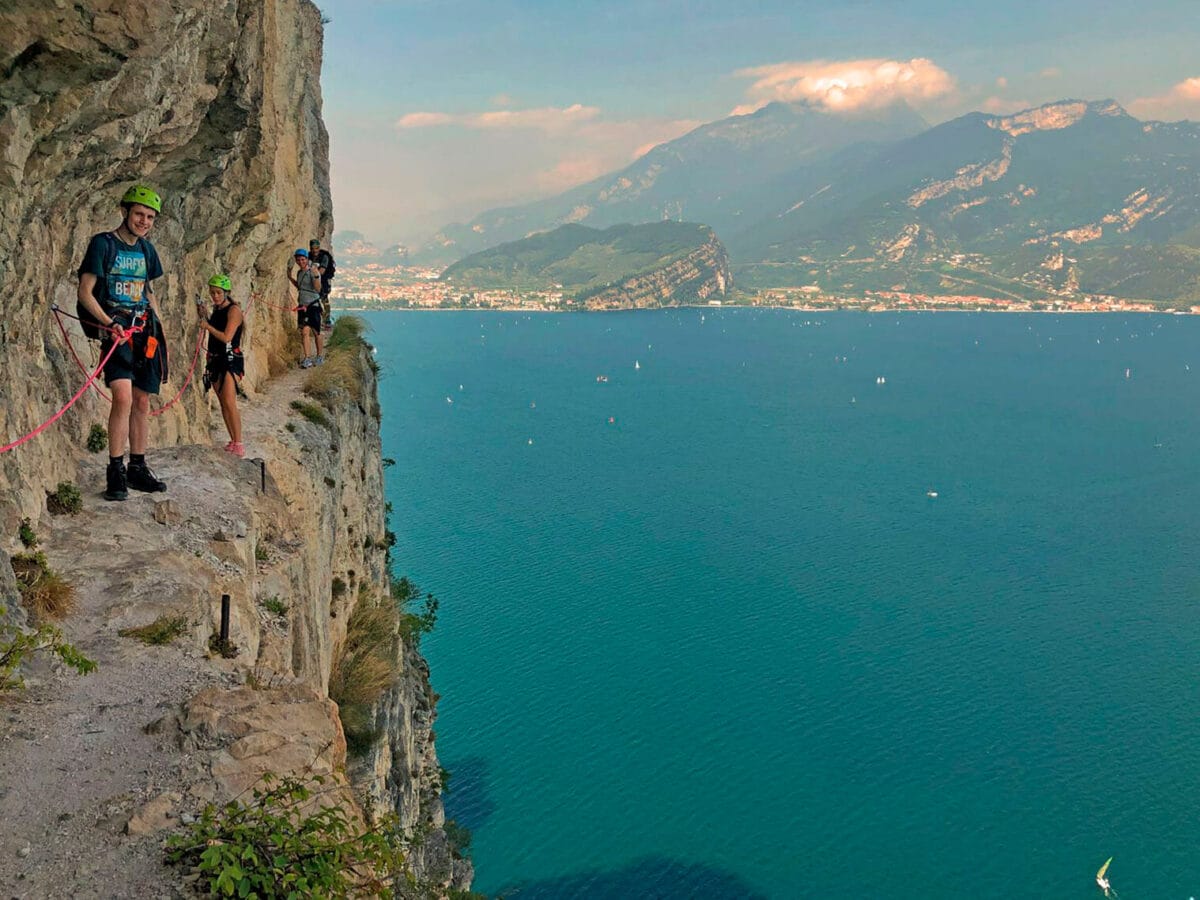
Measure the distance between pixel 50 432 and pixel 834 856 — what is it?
112 feet

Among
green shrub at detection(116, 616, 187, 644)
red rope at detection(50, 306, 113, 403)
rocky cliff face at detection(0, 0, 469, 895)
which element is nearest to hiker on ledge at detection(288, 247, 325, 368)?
rocky cliff face at detection(0, 0, 469, 895)

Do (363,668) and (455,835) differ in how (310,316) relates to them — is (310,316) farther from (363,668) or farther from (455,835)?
(455,835)

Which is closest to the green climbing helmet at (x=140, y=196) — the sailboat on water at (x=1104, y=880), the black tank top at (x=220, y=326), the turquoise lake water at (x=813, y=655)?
the black tank top at (x=220, y=326)

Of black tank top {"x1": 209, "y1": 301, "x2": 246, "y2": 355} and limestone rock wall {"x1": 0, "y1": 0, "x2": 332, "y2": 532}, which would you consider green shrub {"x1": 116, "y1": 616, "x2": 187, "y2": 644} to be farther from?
black tank top {"x1": 209, "y1": 301, "x2": 246, "y2": 355}

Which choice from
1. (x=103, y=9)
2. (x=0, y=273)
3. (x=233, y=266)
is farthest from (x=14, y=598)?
(x=233, y=266)

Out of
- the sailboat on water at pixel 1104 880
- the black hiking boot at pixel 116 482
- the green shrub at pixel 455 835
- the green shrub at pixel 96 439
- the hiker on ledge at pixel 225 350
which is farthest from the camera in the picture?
the sailboat on water at pixel 1104 880

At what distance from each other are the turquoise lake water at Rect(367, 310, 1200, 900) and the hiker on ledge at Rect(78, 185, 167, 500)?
2914 centimetres

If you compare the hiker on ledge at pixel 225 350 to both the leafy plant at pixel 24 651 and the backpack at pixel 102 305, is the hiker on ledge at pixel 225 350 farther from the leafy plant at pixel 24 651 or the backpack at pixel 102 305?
the leafy plant at pixel 24 651

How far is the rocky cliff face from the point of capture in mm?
5793

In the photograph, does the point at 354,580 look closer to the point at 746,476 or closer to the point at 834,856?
the point at 834,856

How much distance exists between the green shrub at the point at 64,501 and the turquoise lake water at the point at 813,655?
29.4 meters

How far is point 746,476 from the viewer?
81438 millimetres

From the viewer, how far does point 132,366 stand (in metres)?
9.04

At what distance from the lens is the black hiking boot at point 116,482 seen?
30.1 ft
